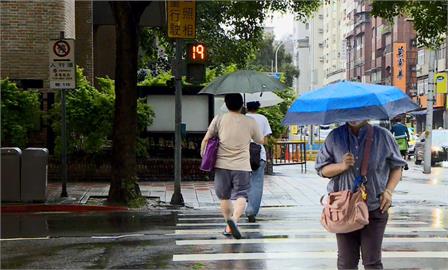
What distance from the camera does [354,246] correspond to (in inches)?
199

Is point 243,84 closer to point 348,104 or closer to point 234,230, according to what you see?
point 234,230

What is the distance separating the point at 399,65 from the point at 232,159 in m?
57.6

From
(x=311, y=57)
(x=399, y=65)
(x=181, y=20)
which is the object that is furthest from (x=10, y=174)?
(x=311, y=57)

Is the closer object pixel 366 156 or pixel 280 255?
pixel 366 156

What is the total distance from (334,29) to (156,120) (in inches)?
3587

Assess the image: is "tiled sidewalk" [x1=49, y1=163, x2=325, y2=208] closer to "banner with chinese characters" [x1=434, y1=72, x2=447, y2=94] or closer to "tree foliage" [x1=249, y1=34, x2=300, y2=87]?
"banner with chinese characters" [x1=434, y1=72, x2=447, y2=94]

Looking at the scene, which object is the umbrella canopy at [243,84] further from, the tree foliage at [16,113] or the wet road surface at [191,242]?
the tree foliage at [16,113]

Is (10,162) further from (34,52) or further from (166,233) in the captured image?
(34,52)

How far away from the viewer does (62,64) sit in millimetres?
13320

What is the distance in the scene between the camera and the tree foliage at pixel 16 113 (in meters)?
15.5

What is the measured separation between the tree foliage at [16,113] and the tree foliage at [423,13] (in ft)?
27.6

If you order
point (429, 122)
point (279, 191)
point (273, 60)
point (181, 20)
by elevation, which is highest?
point (273, 60)

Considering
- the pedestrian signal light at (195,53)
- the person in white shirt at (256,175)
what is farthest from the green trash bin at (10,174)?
the person in white shirt at (256,175)

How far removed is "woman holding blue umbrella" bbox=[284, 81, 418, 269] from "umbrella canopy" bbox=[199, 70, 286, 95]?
17.8 feet
